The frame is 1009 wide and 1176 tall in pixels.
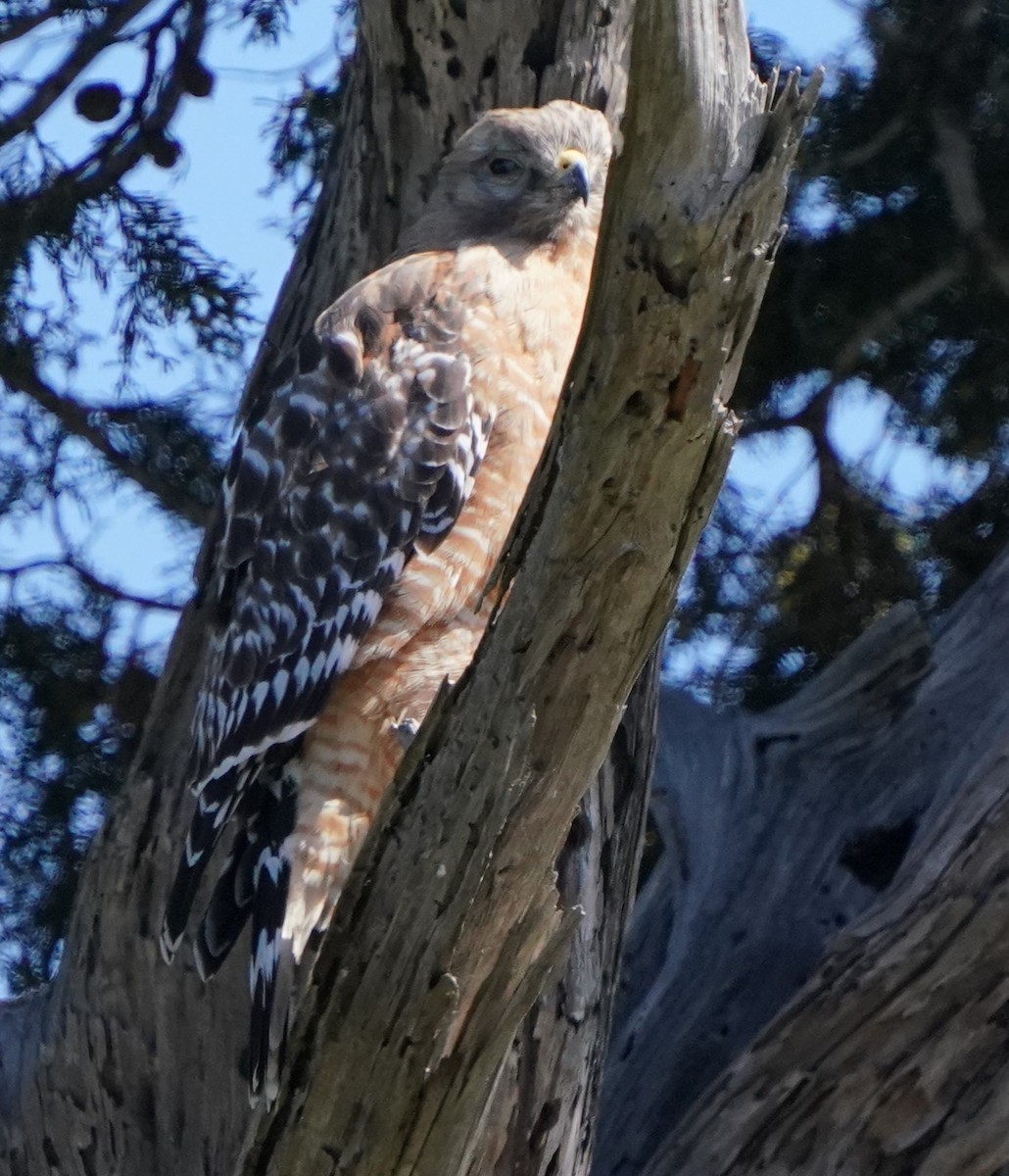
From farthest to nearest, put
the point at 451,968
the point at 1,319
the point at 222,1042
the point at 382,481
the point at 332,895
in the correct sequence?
the point at 1,319 < the point at 222,1042 < the point at 382,481 < the point at 332,895 < the point at 451,968

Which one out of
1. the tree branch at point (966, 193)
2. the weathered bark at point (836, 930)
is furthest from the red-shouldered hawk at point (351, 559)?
the tree branch at point (966, 193)

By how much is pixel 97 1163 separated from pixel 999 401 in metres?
2.86

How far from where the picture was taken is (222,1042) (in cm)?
370

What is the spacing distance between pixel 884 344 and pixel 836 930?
159cm

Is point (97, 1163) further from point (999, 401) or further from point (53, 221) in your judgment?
point (999, 401)

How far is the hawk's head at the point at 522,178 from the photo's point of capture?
3.68m

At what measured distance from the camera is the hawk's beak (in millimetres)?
3697

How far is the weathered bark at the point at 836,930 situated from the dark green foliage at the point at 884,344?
45 cm

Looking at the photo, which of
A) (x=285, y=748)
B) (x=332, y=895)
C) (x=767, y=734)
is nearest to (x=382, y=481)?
(x=285, y=748)

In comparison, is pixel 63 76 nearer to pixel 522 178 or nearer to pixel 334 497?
pixel 522 178

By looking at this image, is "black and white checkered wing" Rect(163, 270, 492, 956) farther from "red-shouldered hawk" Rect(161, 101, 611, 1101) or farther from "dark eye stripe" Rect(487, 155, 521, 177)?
"dark eye stripe" Rect(487, 155, 521, 177)

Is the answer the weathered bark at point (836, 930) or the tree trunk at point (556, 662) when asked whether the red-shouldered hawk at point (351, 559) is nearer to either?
the tree trunk at point (556, 662)

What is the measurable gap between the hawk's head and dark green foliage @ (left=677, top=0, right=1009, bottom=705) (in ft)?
2.57

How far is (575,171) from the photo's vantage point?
372 centimetres
